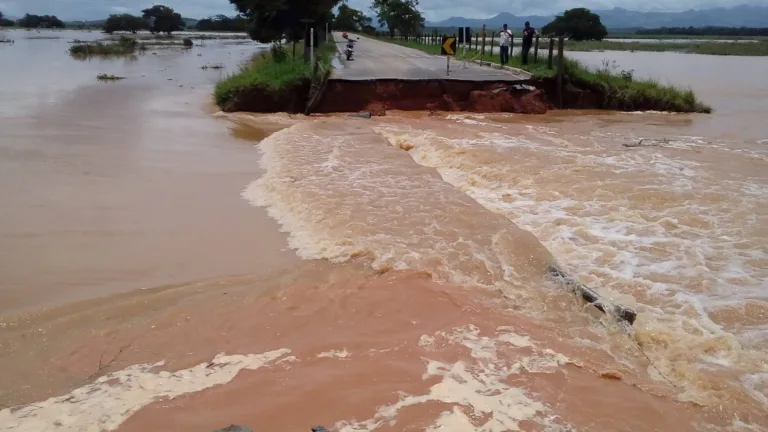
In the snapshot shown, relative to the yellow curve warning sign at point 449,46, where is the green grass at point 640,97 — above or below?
below

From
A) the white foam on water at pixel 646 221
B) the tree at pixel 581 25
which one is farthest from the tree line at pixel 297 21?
the white foam on water at pixel 646 221

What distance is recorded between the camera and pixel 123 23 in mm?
98250

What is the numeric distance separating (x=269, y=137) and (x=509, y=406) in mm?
11204

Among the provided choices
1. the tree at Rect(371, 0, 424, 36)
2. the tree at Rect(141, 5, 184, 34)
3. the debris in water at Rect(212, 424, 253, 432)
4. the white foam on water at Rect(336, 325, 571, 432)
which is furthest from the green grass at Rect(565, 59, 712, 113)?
the tree at Rect(141, 5, 184, 34)

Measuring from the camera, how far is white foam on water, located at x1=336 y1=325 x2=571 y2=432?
3.92 m

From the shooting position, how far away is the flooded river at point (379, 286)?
418 cm

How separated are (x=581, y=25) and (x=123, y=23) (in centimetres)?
6895

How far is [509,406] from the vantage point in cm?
411

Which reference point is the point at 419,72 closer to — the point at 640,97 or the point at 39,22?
the point at 640,97

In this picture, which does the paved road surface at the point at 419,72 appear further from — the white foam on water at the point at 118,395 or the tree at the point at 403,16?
the tree at the point at 403,16

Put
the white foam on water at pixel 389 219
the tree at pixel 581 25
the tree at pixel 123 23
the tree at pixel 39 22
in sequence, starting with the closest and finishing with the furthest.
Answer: the white foam on water at pixel 389 219, the tree at pixel 581 25, the tree at pixel 123 23, the tree at pixel 39 22

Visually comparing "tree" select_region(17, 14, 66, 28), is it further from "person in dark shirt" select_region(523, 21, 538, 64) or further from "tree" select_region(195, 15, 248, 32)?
"person in dark shirt" select_region(523, 21, 538, 64)

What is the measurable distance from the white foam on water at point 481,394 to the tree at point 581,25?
78771 mm

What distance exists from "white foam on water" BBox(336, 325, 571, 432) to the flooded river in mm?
17
